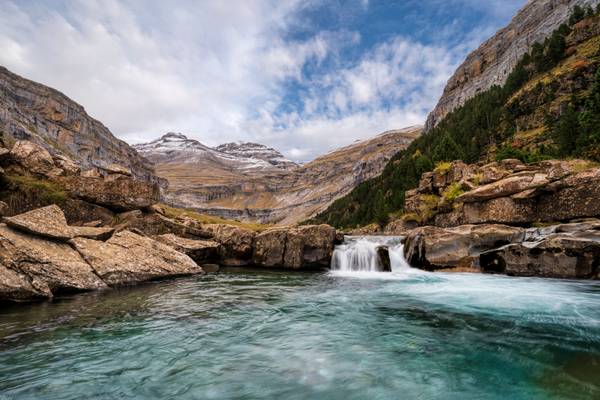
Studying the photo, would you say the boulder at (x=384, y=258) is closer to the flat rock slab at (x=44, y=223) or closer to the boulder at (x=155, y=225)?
the boulder at (x=155, y=225)

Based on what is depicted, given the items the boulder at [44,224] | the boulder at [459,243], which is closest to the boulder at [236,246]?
the boulder at [44,224]

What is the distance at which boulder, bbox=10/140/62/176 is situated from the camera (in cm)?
2153

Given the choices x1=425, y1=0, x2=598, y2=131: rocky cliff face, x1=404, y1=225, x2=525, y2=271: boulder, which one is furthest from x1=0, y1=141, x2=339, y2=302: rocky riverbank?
x1=425, y1=0, x2=598, y2=131: rocky cliff face

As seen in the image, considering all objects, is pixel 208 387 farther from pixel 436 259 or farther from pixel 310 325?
pixel 436 259

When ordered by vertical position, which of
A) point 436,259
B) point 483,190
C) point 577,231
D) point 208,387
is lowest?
point 208,387

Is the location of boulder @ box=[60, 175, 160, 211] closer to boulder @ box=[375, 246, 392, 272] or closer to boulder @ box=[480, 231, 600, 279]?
boulder @ box=[375, 246, 392, 272]

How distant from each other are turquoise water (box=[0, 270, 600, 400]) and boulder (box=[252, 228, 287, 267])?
1139 cm

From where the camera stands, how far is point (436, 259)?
69.4ft

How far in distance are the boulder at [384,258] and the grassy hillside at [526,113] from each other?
42.8 metres

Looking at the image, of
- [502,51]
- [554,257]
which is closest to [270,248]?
[554,257]

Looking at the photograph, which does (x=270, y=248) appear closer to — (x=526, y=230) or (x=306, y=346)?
(x=306, y=346)

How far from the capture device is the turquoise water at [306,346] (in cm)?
527

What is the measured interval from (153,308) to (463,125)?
104324mm

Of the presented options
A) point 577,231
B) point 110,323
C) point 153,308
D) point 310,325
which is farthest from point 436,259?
point 110,323
